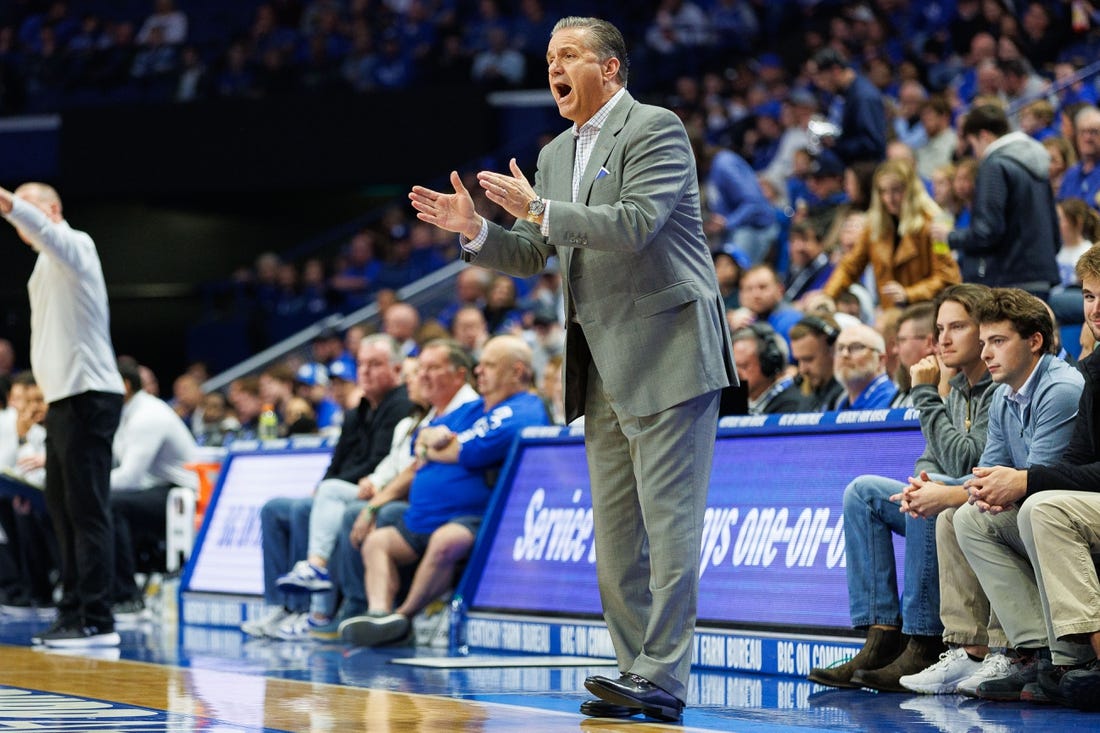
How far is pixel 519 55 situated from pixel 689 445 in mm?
15614

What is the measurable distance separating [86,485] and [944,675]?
13.2ft

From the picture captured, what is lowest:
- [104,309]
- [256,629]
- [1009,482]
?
[256,629]

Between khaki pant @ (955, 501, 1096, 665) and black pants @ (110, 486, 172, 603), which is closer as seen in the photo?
khaki pant @ (955, 501, 1096, 665)

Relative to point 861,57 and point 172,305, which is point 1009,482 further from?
point 172,305

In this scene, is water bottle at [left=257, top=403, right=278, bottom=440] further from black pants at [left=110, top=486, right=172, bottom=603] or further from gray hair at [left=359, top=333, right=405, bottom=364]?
gray hair at [left=359, top=333, right=405, bottom=364]

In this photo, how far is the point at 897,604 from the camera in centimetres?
521

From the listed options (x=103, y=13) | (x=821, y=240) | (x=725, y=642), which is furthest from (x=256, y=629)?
(x=103, y=13)

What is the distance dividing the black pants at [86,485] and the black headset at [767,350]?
2963 millimetres

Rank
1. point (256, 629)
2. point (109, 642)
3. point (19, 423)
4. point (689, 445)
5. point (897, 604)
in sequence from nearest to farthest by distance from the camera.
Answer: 1. point (689, 445)
2. point (897, 604)
3. point (109, 642)
4. point (256, 629)
5. point (19, 423)

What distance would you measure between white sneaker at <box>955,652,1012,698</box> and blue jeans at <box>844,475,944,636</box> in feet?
0.91

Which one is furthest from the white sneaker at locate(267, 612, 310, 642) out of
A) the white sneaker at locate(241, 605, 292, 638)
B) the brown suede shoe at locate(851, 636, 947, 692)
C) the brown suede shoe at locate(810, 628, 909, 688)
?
the brown suede shoe at locate(851, 636, 947, 692)

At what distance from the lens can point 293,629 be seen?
7.79m

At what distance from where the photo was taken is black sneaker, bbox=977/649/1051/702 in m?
4.73

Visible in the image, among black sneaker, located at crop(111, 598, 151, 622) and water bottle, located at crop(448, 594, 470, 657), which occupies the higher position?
water bottle, located at crop(448, 594, 470, 657)
